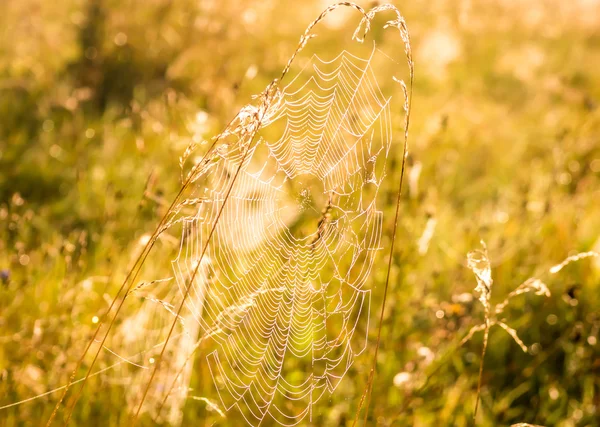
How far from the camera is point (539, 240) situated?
302cm

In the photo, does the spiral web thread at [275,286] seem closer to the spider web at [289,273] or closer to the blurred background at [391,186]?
the spider web at [289,273]

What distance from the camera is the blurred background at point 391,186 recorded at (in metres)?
2.15

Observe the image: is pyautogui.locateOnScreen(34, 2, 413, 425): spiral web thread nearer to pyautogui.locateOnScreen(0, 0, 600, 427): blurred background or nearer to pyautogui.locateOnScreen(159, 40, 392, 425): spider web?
pyautogui.locateOnScreen(159, 40, 392, 425): spider web

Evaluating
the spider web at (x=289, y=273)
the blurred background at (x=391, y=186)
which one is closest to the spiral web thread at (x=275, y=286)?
the spider web at (x=289, y=273)

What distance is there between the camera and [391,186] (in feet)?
8.04

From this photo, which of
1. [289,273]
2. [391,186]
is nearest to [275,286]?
[289,273]

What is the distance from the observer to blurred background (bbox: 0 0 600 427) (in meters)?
2.15

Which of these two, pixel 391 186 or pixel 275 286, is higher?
pixel 391 186

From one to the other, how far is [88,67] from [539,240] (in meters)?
3.27

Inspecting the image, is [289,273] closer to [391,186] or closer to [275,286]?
[275,286]

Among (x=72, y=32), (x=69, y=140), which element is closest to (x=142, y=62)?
(x=72, y=32)

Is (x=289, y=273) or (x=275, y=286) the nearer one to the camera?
(x=275, y=286)

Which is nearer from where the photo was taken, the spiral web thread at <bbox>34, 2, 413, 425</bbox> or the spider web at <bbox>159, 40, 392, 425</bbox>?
the spiral web thread at <bbox>34, 2, 413, 425</bbox>

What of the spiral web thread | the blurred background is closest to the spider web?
the spiral web thread
